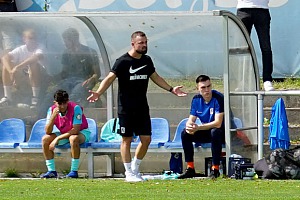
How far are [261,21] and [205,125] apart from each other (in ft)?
7.92

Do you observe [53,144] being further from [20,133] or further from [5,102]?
[5,102]

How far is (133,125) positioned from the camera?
570 inches

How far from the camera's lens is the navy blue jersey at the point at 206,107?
1526 cm

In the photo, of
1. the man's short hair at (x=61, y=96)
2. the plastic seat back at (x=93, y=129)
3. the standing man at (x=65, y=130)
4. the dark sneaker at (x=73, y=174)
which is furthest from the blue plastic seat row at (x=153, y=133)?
the man's short hair at (x=61, y=96)

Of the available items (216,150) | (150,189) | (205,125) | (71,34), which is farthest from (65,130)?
(150,189)

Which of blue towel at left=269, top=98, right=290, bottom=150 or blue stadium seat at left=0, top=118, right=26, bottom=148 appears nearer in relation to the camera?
blue towel at left=269, top=98, right=290, bottom=150

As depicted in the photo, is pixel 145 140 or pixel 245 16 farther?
pixel 245 16

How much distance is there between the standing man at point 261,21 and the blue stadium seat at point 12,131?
387 centimetres

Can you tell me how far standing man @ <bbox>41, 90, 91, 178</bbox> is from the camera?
607 inches

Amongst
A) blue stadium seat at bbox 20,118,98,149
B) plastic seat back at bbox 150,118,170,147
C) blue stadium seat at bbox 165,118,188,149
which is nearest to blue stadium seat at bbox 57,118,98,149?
blue stadium seat at bbox 20,118,98,149

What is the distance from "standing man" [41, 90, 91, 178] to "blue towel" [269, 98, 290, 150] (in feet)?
9.05

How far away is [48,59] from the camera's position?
16609mm

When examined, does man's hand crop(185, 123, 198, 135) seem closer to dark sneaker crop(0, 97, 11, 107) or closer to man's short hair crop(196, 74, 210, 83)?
man's short hair crop(196, 74, 210, 83)

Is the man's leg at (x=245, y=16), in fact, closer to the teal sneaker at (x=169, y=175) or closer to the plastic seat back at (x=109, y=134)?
the plastic seat back at (x=109, y=134)
